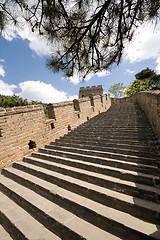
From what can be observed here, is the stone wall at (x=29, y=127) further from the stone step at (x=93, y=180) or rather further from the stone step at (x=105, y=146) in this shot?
the stone step at (x=105, y=146)

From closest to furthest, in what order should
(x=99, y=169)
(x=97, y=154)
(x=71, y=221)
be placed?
(x=71, y=221)
(x=99, y=169)
(x=97, y=154)

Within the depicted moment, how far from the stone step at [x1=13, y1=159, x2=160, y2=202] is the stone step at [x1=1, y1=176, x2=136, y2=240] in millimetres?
366

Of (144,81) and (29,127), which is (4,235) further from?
(144,81)

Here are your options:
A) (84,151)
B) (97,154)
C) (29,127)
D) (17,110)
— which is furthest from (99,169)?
(17,110)

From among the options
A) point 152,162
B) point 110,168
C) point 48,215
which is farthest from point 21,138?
point 152,162

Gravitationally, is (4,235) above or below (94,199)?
below

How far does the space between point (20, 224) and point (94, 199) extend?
1.29 meters

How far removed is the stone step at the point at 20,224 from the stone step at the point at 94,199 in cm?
40

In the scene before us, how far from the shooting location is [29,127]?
4.07 meters

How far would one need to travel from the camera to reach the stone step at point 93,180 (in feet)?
5.89

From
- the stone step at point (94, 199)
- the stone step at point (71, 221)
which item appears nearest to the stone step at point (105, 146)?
the stone step at point (94, 199)

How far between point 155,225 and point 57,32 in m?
4.65

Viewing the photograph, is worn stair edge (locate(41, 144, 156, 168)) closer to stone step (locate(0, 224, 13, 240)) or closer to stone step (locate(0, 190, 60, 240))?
stone step (locate(0, 190, 60, 240))

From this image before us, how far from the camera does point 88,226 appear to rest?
5.49ft
